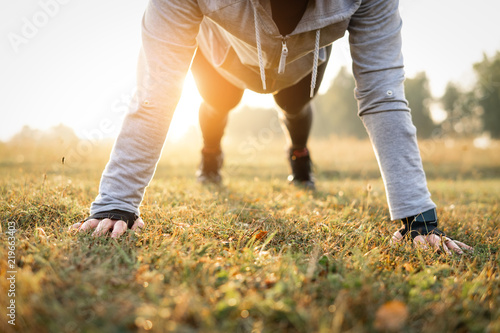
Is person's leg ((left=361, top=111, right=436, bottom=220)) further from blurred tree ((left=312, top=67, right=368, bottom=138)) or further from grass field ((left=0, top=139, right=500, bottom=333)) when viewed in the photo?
blurred tree ((left=312, top=67, right=368, bottom=138))

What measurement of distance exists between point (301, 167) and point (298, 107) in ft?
2.49

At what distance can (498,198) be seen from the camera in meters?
3.89

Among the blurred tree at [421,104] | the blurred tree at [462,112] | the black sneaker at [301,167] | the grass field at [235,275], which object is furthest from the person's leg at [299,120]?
A: the blurred tree at [421,104]

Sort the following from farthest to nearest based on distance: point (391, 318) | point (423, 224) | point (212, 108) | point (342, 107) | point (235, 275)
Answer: point (342, 107)
point (212, 108)
point (423, 224)
point (235, 275)
point (391, 318)

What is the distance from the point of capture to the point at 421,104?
28.1m

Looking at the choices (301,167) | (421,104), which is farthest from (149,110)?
(421,104)

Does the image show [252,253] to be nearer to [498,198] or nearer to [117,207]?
[117,207]

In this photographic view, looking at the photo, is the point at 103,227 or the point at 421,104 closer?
the point at 103,227

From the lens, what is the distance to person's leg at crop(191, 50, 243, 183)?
280 centimetres

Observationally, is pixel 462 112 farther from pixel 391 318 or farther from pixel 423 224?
pixel 391 318

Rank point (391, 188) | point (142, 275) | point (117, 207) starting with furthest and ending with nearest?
point (391, 188) → point (117, 207) → point (142, 275)

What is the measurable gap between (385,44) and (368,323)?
1.48 meters

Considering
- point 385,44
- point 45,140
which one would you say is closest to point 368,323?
point 385,44

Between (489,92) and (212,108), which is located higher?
(212,108)
